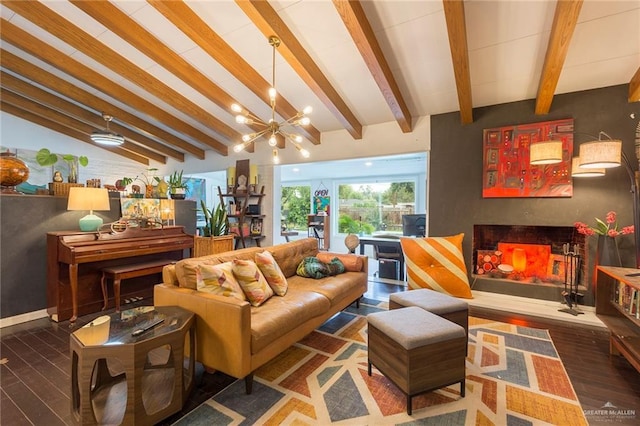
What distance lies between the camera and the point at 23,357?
99.0 inches

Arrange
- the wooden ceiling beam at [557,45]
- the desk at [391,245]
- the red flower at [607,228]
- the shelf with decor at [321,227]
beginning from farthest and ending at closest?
the shelf with decor at [321,227]
the desk at [391,245]
the red flower at [607,228]
the wooden ceiling beam at [557,45]

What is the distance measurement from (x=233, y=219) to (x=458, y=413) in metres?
5.39

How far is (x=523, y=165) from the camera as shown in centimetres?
385

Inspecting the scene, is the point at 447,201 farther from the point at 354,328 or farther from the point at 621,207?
the point at 354,328

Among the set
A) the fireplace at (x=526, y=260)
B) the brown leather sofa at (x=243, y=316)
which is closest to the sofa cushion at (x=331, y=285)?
the brown leather sofa at (x=243, y=316)

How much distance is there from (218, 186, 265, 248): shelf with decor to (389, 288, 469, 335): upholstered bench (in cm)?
402

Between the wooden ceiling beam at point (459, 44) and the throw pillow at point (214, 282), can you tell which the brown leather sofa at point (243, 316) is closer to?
the throw pillow at point (214, 282)

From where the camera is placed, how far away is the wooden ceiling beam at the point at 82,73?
10.3 feet

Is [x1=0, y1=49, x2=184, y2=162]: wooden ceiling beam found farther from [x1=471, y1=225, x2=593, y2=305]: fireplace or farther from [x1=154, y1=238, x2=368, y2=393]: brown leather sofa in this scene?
[x1=471, y1=225, x2=593, y2=305]: fireplace

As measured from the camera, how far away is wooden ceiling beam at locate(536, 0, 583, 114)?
230 cm

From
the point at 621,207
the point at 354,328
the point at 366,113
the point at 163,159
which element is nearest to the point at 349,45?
the point at 366,113

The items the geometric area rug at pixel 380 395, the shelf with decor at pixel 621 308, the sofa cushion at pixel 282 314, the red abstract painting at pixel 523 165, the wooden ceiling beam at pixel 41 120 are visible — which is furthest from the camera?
Answer: the wooden ceiling beam at pixel 41 120

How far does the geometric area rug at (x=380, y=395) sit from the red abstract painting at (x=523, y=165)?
2.05m

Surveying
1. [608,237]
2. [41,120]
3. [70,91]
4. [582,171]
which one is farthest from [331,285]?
[41,120]
